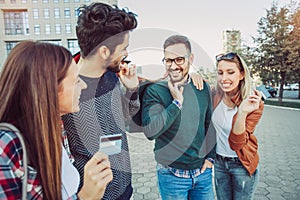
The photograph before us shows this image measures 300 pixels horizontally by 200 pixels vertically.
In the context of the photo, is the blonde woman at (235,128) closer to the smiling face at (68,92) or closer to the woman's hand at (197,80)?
the woman's hand at (197,80)

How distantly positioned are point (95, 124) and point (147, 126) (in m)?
0.36

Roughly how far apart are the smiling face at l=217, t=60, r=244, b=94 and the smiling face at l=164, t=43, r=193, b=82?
0.29 meters

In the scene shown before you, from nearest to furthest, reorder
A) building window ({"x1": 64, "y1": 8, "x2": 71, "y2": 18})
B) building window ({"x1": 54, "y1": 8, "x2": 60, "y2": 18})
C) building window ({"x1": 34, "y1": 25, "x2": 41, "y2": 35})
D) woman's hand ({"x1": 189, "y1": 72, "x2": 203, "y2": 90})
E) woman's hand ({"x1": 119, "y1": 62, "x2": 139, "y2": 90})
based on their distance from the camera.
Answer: woman's hand ({"x1": 119, "y1": 62, "x2": 139, "y2": 90})
woman's hand ({"x1": 189, "y1": 72, "x2": 203, "y2": 90})
building window ({"x1": 34, "y1": 25, "x2": 41, "y2": 35})
building window ({"x1": 54, "y1": 8, "x2": 60, "y2": 18})
building window ({"x1": 64, "y1": 8, "x2": 71, "y2": 18})

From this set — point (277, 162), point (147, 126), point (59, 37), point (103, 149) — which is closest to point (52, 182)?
point (103, 149)

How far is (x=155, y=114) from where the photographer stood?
1415mm

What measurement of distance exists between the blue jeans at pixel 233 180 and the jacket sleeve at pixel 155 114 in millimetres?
628

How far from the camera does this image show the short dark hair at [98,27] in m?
1.26

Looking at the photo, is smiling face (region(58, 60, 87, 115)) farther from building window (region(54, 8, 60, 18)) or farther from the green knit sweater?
building window (region(54, 8, 60, 18))

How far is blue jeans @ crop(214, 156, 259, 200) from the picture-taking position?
5.25 feet

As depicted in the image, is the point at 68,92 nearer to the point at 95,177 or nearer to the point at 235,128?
the point at 95,177

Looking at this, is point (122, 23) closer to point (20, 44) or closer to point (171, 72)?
point (171, 72)

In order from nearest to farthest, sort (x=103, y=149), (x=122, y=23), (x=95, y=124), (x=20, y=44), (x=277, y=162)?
1. (x=20, y=44)
2. (x=103, y=149)
3. (x=95, y=124)
4. (x=122, y=23)
5. (x=277, y=162)

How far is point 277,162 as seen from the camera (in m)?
4.12

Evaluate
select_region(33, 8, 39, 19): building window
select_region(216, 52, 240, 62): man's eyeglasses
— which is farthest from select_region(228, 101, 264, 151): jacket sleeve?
select_region(33, 8, 39, 19): building window
